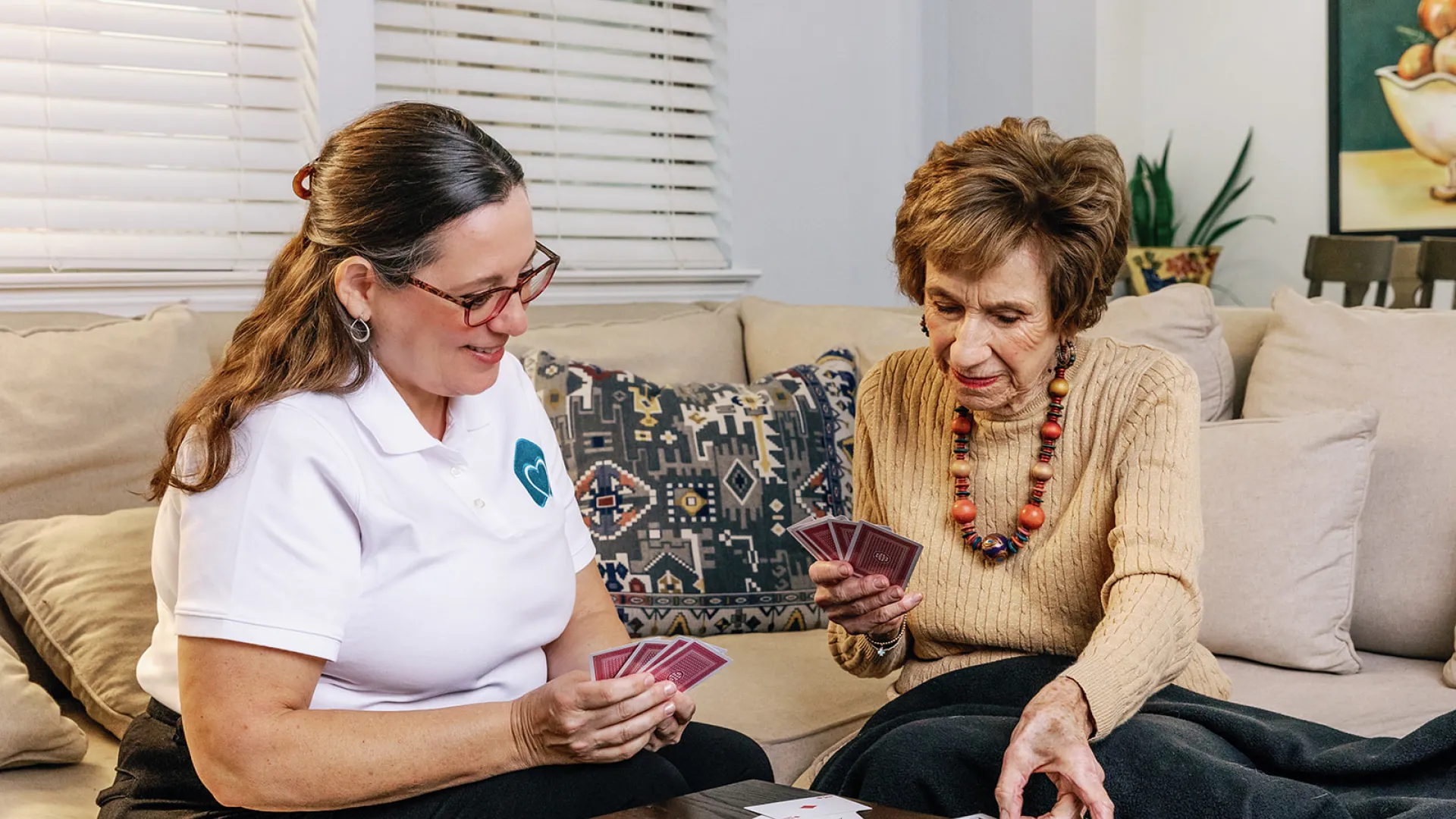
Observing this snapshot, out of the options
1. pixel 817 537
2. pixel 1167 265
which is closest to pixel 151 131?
pixel 817 537

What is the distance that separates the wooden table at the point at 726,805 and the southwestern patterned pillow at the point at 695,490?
36.0 inches

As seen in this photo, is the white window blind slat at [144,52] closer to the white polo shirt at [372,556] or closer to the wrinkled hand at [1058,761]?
the white polo shirt at [372,556]

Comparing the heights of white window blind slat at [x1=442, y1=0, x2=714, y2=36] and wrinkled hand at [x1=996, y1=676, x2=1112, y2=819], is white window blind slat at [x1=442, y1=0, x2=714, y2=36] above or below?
above

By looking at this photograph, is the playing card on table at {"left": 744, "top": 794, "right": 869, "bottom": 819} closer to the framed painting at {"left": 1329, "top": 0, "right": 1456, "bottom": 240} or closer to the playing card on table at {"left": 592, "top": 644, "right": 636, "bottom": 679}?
the playing card on table at {"left": 592, "top": 644, "right": 636, "bottom": 679}

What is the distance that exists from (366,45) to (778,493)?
Result: 1.41 m

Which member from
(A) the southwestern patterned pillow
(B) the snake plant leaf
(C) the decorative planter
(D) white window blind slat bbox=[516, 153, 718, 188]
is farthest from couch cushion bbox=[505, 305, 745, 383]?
(B) the snake plant leaf

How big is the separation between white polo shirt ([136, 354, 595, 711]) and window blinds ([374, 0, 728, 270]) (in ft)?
5.95

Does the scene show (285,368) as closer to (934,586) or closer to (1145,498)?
(934,586)

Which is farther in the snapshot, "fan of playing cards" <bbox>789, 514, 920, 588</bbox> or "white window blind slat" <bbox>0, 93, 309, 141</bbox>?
"white window blind slat" <bbox>0, 93, 309, 141</bbox>

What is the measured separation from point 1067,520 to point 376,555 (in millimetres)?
831

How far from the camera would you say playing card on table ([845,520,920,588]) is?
1.53 m

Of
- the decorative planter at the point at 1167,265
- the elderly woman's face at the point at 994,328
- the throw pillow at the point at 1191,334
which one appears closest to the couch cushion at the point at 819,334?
the throw pillow at the point at 1191,334

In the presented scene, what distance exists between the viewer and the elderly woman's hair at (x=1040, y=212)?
160 centimetres

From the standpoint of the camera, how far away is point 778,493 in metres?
2.39
